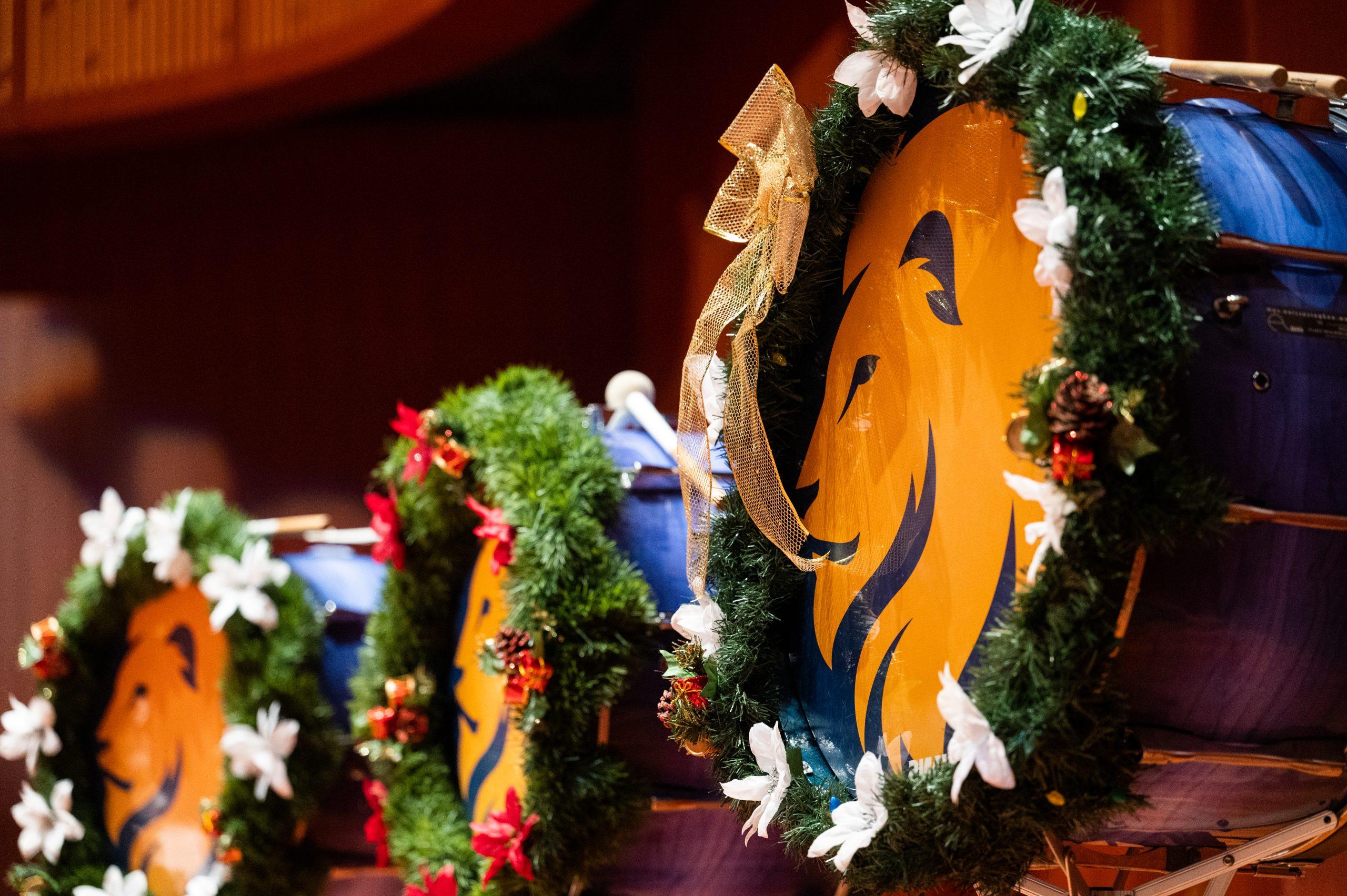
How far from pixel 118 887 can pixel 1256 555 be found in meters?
2.09

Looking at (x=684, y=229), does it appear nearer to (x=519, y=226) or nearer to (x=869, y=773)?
(x=519, y=226)

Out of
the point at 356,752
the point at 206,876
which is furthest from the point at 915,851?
the point at 206,876

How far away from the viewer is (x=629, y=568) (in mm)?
1587

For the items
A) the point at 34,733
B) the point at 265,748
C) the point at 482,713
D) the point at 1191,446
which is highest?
the point at 1191,446

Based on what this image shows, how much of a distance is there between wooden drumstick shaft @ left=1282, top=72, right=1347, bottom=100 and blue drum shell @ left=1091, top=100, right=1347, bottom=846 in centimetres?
15

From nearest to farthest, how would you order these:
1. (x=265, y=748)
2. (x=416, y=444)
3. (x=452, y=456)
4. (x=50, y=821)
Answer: (x=452, y=456)
(x=416, y=444)
(x=265, y=748)
(x=50, y=821)

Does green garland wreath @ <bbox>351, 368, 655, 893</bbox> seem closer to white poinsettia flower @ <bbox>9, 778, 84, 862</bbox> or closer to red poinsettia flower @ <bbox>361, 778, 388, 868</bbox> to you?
red poinsettia flower @ <bbox>361, 778, 388, 868</bbox>

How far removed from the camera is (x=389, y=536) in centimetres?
195

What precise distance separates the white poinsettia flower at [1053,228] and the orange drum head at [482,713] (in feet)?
3.24

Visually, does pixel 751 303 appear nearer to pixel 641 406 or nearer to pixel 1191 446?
pixel 1191 446

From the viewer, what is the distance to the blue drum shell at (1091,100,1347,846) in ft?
2.92

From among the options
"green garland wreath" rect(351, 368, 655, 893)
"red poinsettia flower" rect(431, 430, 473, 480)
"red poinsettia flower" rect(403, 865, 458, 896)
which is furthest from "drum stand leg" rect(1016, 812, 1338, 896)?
"red poinsettia flower" rect(431, 430, 473, 480)

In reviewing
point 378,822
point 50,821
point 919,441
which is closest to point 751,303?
point 919,441

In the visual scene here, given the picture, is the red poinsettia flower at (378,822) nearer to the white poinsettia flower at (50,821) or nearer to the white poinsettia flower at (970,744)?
the white poinsettia flower at (50,821)
